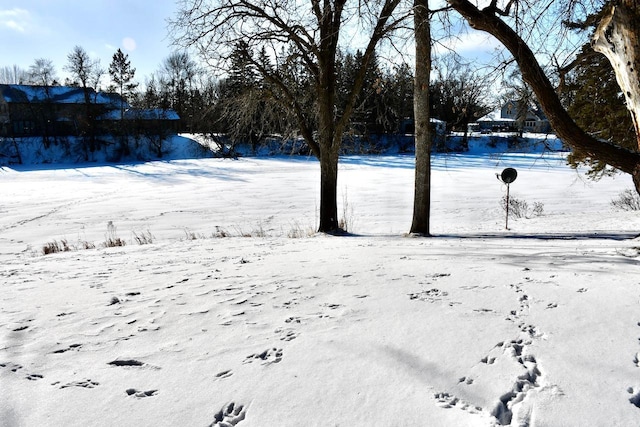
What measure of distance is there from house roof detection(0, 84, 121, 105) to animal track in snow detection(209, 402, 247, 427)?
62801mm

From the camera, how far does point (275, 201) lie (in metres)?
21.8

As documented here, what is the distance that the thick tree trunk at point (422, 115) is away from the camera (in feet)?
28.9

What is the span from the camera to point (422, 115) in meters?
9.14

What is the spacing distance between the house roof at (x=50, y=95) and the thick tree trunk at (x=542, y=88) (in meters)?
59.7

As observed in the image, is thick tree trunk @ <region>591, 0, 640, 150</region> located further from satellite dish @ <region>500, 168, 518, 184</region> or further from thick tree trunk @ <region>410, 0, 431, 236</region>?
satellite dish @ <region>500, 168, 518, 184</region>

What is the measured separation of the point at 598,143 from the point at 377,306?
4.65m

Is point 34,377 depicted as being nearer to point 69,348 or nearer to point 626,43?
point 69,348

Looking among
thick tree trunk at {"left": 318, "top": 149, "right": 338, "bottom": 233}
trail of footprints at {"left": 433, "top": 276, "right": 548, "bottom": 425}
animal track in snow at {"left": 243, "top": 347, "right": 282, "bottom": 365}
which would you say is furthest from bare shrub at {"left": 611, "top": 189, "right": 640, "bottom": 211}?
animal track in snow at {"left": 243, "top": 347, "right": 282, "bottom": 365}

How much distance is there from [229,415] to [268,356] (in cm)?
61

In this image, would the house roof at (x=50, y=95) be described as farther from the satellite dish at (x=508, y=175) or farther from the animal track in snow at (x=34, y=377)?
the animal track in snow at (x=34, y=377)

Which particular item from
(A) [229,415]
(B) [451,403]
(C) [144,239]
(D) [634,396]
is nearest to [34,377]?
(A) [229,415]

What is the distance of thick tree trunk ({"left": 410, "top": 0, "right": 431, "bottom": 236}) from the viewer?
880cm

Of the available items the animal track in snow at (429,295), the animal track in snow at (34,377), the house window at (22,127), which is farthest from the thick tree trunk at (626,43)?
the house window at (22,127)

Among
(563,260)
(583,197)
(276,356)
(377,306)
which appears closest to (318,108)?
(563,260)
